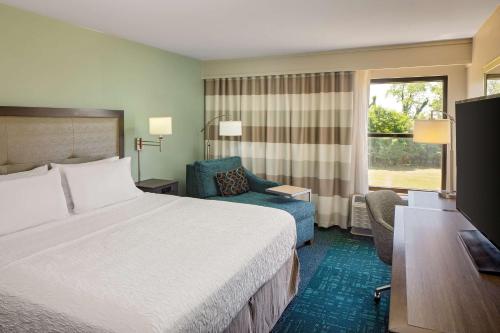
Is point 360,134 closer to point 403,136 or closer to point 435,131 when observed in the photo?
point 403,136

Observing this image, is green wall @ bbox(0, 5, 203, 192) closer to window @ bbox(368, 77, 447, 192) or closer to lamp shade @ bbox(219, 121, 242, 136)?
lamp shade @ bbox(219, 121, 242, 136)

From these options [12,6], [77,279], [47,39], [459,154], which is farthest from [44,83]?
[459,154]

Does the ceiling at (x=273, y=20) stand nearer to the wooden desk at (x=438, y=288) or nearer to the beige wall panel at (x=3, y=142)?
the beige wall panel at (x=3, y=142)

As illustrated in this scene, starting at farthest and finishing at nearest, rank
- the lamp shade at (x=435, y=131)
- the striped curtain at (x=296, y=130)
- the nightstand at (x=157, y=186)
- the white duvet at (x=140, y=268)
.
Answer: the striped curtain at (x=296, y=130) → the nightstand at (x=157, y=186) → the lamp shade at (x=435, y=131) → the white duvet at (x=140, y=268)

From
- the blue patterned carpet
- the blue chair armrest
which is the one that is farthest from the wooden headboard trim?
the blue patterned carpet

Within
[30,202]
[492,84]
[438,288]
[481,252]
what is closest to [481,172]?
[481,252]

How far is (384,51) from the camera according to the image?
174 inches

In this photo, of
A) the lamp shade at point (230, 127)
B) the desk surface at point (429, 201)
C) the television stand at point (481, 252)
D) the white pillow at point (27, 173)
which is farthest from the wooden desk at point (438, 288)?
the lamp shade at point (230, 127)

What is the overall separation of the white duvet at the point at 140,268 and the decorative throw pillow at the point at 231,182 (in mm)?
1484

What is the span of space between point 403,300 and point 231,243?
125 cm

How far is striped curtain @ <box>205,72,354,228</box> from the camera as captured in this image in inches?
190

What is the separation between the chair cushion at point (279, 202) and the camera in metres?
4.01

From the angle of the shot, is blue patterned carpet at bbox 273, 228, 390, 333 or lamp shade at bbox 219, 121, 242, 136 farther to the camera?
lamp shade at bbox 219, 121, 242, 136

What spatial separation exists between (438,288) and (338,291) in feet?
6.63
